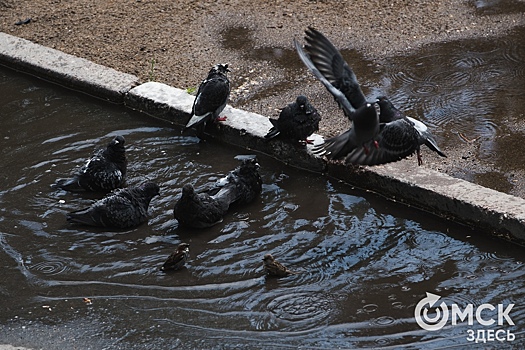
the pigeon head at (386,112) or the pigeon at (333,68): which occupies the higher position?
the pigeon at (333,68)

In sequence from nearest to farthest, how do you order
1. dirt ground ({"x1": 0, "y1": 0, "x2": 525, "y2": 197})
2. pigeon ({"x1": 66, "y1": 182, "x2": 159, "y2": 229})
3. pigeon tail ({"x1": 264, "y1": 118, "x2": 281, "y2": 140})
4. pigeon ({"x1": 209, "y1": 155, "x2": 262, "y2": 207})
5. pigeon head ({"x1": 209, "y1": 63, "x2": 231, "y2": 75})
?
pigeon ({"x1": 66, "y1": 182, "x2": 159, "y2": 229})
pigeon ({"x1": 209, "y1": 155, "x2": 262, "y2": 207})
pigeon tail ({"x1": 264, "y1": 118, "x2": 281, "y2": 140})
pigeon head ({"x1": 209, "y1": 63, "x2": 231, "y2": 75})
dirt ground ({"x1": 0, "y1": 0, "x2": 525, "y2": 197})

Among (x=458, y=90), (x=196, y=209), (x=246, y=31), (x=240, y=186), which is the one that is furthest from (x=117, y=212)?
(x=246, y=31)

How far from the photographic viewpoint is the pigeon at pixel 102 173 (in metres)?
A: 6.39

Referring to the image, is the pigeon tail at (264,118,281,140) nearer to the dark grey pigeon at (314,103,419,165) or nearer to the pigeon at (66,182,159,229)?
the dark grey pigeon at (314,103,419,165)

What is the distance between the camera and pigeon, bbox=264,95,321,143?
6.55 meters

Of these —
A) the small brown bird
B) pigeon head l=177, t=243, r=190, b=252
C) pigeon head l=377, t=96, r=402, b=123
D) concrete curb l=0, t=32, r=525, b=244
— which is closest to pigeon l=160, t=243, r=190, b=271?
pigeon head l=177, t=243, r=190, b=252

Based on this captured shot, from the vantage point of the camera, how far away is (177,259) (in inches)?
207

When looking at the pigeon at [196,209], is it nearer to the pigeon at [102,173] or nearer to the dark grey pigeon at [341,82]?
the pigeon at [102,173]

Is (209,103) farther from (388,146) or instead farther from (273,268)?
(273,268)

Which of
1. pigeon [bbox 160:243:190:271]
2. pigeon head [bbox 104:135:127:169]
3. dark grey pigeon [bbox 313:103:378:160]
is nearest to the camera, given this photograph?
pigeon [bbox 160:243:190:271]

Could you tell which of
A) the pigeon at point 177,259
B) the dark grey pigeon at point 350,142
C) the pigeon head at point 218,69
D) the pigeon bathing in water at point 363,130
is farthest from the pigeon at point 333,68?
the pigeon at point 177,259

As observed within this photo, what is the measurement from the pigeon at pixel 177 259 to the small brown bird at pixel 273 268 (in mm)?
564

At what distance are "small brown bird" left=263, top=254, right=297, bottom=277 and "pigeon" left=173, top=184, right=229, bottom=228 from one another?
82 centimetres

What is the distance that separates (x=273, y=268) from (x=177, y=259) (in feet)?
2.18
